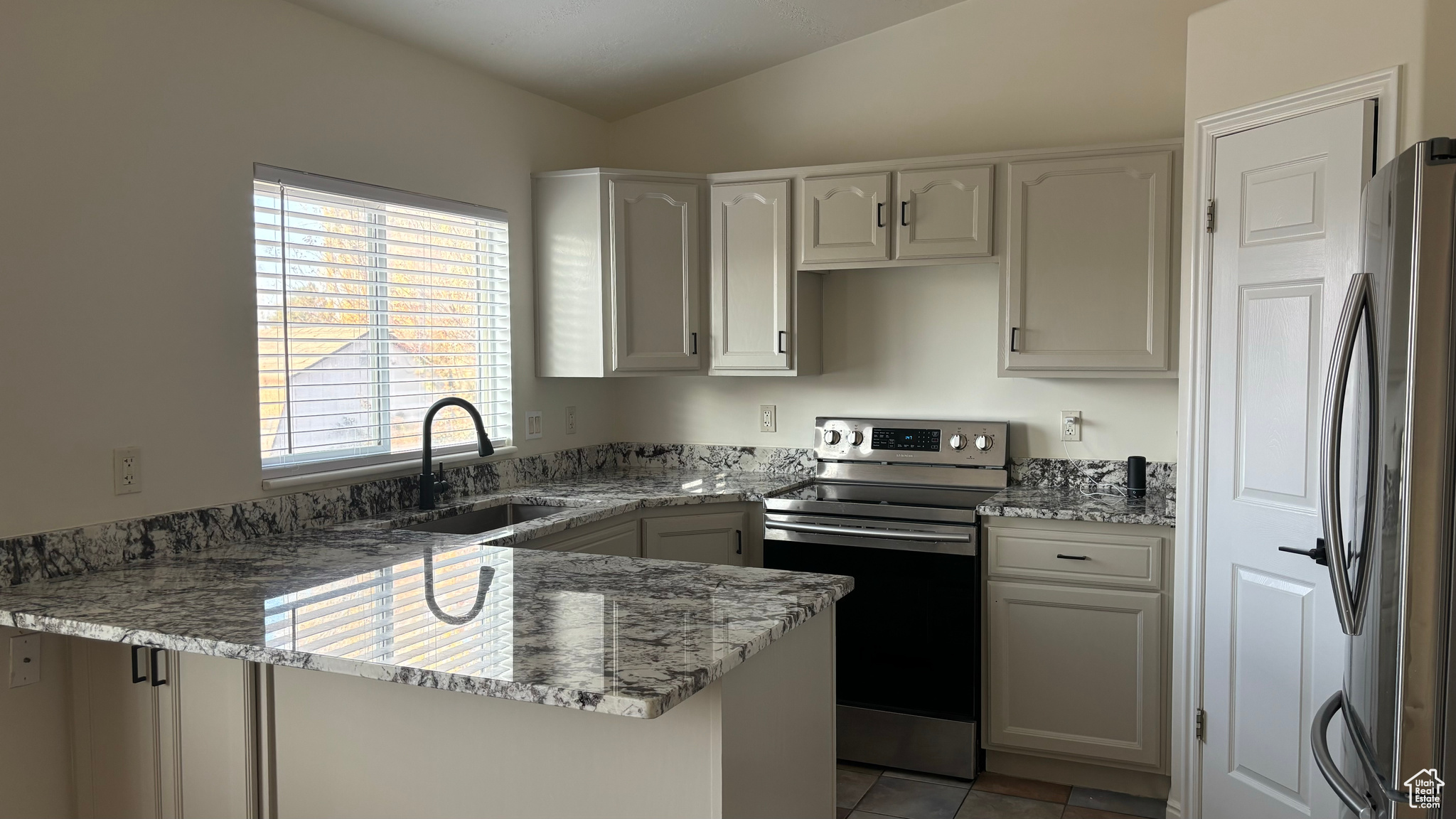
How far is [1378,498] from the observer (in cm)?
157

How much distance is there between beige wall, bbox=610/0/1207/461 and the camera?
11.2 feet

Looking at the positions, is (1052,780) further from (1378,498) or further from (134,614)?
(134,614)

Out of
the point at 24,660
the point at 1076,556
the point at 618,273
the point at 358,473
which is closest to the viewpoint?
the point at 24,660

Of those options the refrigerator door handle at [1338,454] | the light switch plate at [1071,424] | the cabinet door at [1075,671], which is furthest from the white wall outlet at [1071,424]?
the refrigerator door handle at [1338,454]

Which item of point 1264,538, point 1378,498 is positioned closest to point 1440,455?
point 1378,498

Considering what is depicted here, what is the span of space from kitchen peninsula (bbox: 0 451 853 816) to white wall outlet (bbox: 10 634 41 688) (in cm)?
9

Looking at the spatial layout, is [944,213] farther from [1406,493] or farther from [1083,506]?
[1406,493]

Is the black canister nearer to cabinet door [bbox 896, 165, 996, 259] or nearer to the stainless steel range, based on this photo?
the stainless steel range

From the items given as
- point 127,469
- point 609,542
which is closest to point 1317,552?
point 609,542

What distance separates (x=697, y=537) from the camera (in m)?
3.50

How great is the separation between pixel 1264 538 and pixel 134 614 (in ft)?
8.26

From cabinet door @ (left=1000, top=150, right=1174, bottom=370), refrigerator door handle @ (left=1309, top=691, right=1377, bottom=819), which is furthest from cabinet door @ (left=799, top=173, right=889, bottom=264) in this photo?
refrigerator door handle @ (left=1309, top=691, right=1377, bottom=819)

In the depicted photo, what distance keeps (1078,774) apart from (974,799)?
0.38m

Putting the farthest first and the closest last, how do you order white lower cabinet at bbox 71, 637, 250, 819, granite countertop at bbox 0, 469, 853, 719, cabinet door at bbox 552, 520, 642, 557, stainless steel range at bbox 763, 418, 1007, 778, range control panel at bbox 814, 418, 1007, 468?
range control panel at bbox 814, 418, 1007, 468
stainless steel range at bbox 763, 418, 1007, 778
cabinet door at bbox 552, 520, 642, 557
white lower cabinet at bbox 71, 637, 250, 819
granite countertop at bbox 0, 469, 853, 719
